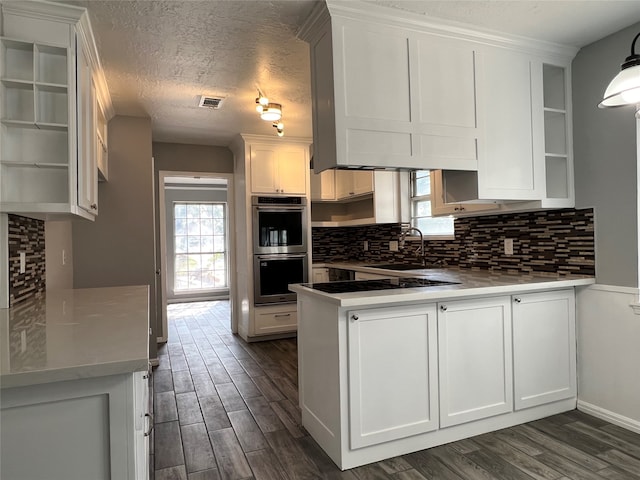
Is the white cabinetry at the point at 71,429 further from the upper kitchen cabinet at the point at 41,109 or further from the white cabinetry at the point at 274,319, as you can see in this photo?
the white cabinetry at the point at 274,319

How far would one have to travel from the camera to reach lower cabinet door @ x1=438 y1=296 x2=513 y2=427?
7.59 feet

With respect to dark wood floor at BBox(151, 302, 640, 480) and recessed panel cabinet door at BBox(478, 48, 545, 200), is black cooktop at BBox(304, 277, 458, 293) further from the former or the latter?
dark wood floor at BBox(151, 302, 640, 480)

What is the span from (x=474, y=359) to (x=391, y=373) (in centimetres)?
55

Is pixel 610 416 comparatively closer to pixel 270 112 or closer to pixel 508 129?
pixel 508 129

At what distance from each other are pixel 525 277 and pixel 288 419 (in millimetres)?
1827

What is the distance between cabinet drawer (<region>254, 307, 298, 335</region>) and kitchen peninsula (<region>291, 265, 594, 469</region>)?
2.25 metres

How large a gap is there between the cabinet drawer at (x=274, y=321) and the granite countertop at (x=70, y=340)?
2.71 metres

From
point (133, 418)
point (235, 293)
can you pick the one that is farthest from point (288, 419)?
point (235, 293)

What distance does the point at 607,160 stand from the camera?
2598 millimetres

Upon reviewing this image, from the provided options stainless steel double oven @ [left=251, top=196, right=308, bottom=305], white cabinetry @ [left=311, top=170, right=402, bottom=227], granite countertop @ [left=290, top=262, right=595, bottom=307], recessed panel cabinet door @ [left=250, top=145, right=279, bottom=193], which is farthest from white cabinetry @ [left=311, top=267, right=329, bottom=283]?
granite countertop @ [left=290, top=262, right=595, bottom=307]

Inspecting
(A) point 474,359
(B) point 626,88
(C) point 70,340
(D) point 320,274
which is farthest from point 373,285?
(D) point 320,274

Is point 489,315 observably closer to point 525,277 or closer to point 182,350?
point 525,277

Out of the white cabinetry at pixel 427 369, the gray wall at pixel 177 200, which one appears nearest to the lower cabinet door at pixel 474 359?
the white cabinetry at pixel 427 369

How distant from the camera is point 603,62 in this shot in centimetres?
261
